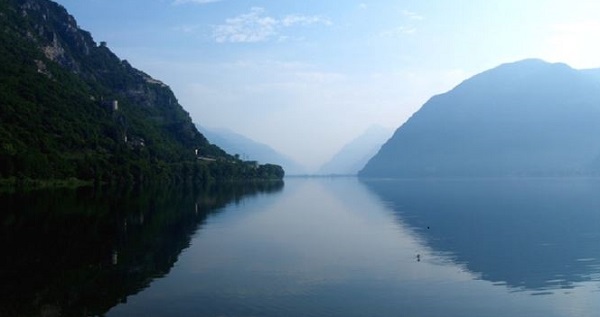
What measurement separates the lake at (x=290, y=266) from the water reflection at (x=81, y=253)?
115mm

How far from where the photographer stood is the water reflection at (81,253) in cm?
3034

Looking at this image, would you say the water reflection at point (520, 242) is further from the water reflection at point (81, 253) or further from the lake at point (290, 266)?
the water reflection at point (81, 253)

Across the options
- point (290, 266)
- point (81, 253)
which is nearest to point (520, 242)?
point (290, 266)

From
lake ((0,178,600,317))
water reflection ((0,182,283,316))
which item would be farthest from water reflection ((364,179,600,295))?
water reflection ((0,182,283,316))

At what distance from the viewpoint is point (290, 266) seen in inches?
1683

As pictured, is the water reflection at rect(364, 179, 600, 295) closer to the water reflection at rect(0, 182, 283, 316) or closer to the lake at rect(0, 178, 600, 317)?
the lake at rect(0, 178, 600, 317)

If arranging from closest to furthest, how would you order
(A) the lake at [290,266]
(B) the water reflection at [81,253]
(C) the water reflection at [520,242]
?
1. (B) the water reflection at [81,253]
2. (A) the lake at [290,266]
3. (C) the water reflection at [520,242]

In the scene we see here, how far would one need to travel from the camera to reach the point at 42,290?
105 feet

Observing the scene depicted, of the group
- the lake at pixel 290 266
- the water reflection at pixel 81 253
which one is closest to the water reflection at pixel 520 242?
the lake at pixel 290 266

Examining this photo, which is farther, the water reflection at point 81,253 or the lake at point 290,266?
the lake at point 290,266

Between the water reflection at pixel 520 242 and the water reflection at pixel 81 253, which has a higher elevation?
the water reflection at pixel 81 253

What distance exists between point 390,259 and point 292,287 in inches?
542

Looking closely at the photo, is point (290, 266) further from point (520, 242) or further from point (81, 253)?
point (520, 242)

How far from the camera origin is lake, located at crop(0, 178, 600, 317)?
30.7 meters
